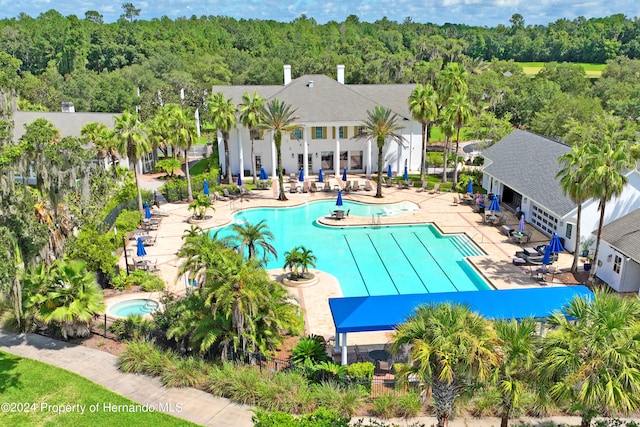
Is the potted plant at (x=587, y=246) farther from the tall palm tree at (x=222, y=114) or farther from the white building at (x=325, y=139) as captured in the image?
the tall palm tree at (x=222, y=114)

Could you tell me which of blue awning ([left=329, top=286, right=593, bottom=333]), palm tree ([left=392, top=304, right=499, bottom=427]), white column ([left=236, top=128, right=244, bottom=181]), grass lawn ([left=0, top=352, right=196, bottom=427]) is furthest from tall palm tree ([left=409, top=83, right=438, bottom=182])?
grass lawn ([left=0, top=352, right=196, bottom=427])

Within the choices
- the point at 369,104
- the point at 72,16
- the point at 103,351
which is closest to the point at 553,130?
the point at 369,104

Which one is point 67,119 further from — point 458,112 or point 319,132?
point 458,112

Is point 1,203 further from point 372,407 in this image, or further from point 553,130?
point 553,130

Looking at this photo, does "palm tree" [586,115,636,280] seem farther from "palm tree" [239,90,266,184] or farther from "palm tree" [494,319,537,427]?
"palm tree" [239,90,266,184]

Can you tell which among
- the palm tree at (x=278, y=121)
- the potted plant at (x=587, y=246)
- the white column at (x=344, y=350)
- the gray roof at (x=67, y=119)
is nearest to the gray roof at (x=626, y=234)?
the potted plant at (x=587, y=246)

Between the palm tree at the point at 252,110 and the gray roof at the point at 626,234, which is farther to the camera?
the palm tree at the point at 252,110
